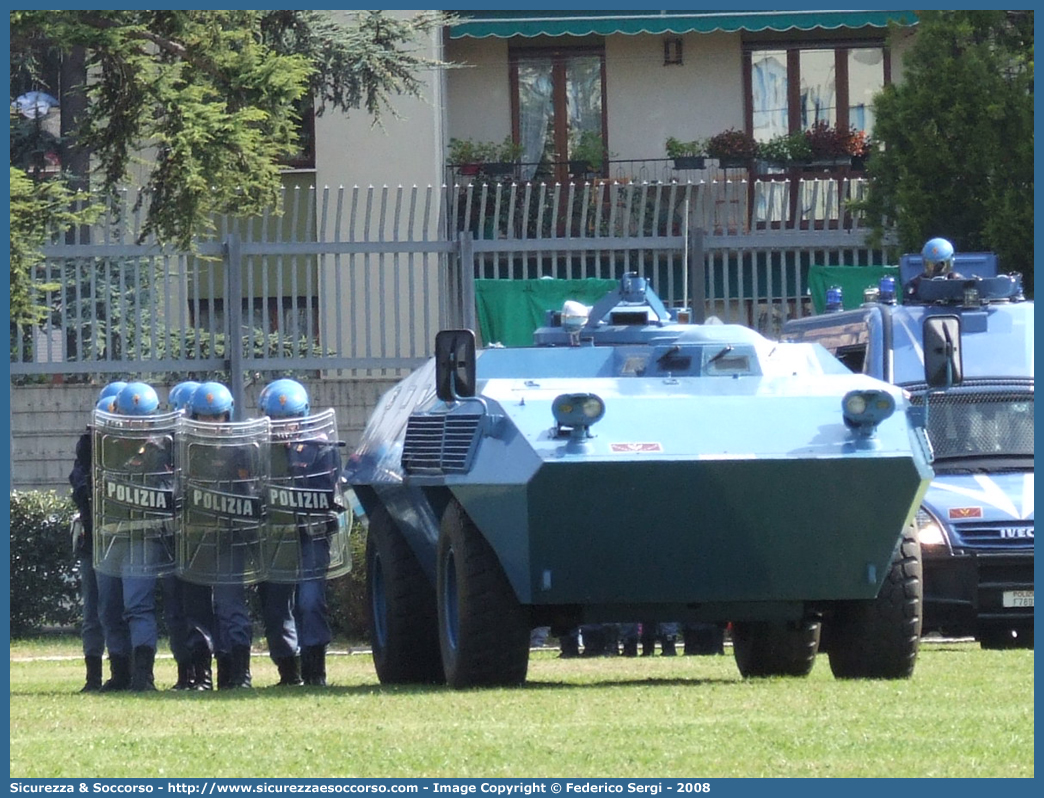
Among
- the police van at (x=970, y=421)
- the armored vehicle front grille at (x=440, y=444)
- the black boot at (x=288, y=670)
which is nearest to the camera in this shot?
the armored vehicle front grille at (x=440, y=444)

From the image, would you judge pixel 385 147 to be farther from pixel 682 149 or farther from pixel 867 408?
pixel 867 408

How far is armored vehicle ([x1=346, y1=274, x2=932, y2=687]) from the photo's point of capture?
9539mm

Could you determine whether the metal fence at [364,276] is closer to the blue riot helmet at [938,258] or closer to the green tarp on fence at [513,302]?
the green tarp on fence at [513,302]

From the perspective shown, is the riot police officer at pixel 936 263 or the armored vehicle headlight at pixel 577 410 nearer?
the armored vehicle headlight at pixel 577 410

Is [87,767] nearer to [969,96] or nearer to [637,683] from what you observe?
[637,683]

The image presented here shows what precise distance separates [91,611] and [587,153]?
15.5 metres

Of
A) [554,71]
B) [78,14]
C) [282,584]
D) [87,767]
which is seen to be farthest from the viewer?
[554,71]

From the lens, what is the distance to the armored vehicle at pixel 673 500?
954cm

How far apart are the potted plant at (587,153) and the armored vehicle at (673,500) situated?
15.8 metres

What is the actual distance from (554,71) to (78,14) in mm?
13763

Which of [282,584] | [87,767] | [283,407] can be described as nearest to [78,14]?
[283,407]

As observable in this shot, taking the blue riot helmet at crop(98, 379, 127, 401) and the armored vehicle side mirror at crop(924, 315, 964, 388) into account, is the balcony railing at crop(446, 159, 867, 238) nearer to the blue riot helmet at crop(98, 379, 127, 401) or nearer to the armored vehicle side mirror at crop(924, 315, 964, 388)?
the blue riot helmet at crop(98, 379, 127, 401)

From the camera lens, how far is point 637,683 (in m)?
10.8

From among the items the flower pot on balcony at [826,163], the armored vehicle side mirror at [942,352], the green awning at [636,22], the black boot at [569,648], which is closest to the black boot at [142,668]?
the black boot at [569,648]
